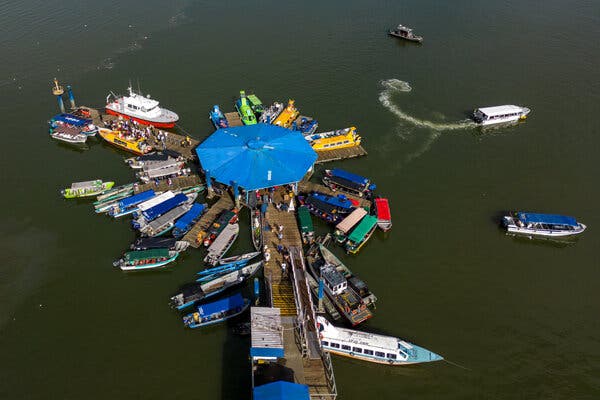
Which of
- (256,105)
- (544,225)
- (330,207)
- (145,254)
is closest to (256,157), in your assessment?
(330,207)

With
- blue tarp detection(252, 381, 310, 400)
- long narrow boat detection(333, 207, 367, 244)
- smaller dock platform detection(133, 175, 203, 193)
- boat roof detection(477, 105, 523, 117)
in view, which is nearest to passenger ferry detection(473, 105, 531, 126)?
boat roof detection(477, 105, 523, 117)

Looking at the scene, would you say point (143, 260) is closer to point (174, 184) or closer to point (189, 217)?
point (189, 217)

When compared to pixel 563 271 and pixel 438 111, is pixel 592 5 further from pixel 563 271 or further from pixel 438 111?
pixel 563 271

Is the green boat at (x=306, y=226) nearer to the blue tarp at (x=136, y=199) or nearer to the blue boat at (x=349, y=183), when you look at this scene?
the blue boat at (x=349, y=183)

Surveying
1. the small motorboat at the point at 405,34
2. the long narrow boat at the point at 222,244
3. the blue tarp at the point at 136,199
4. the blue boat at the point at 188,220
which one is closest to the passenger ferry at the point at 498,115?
the small motorboat at the point at 405,34

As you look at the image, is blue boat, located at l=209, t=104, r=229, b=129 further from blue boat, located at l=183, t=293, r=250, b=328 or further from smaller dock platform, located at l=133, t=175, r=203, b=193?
blue boat, located at l=183, t=293, r=250, b=328

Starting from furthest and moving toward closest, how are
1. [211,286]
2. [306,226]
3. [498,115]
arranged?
[498,115], [306,226], [211,286]

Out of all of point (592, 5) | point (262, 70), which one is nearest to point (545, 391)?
point (262, 70)
